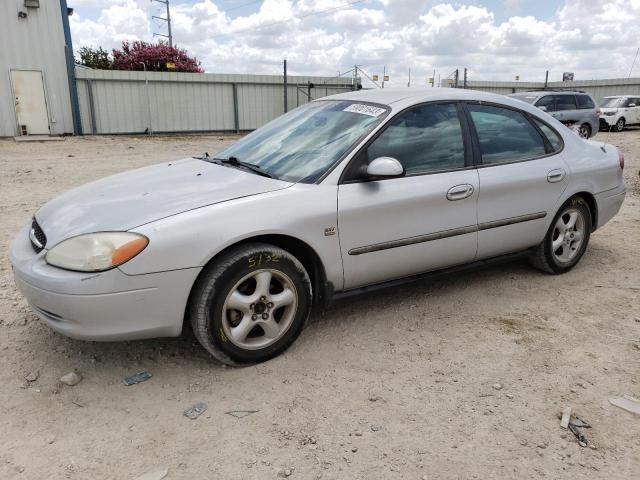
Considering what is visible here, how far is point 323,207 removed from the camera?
9.95 ft

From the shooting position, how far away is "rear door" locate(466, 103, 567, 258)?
3752 mm

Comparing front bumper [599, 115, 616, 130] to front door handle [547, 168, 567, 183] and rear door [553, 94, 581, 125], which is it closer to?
rear door [553, 94, 581, 125]

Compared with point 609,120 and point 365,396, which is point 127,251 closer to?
point 365,396

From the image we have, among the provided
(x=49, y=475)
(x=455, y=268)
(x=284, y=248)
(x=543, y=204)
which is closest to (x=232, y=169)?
(x=284, y=248)

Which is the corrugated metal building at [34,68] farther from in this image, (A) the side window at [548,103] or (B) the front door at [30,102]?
(A) the side window at [548,103]

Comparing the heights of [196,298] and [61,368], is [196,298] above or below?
above

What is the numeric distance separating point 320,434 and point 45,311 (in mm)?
1533

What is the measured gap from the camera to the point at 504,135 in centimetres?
394

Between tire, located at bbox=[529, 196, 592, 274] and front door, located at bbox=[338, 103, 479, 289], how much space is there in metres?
0.91

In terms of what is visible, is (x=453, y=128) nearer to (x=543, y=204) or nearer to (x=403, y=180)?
(x=403, y=180)

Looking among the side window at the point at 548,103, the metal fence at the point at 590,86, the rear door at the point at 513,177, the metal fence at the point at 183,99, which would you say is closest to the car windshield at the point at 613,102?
the metal fence at the point at 590,86

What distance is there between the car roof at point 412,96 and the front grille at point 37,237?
7.30 ft

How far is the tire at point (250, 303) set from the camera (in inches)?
108

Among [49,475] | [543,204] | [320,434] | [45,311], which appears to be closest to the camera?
[49,475]
